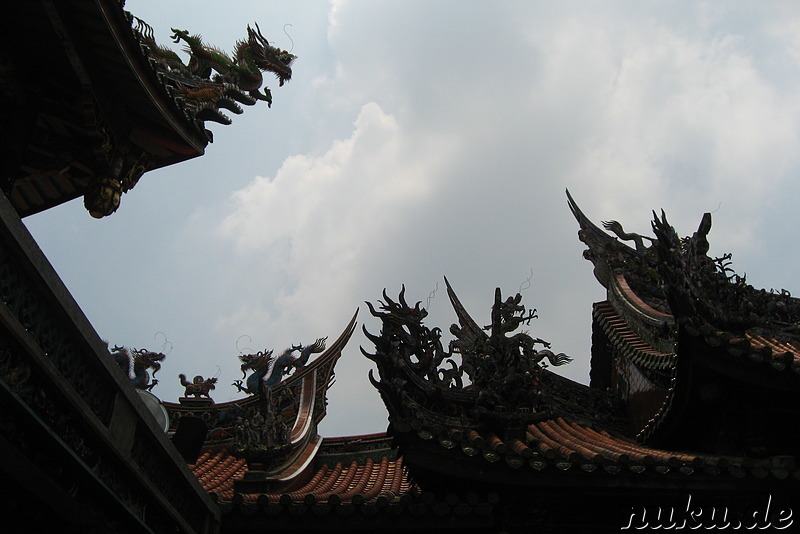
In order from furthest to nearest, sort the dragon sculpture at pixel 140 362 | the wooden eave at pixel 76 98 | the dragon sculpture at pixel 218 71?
the dragon sculpture at pixel 140 362
the dragon sculpture at pixel 218 71
the wooden eave at pixel 76 98

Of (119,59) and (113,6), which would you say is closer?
(113,6)

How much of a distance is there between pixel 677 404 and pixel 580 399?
292 cm

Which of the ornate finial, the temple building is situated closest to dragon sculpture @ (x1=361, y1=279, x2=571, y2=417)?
the temple building

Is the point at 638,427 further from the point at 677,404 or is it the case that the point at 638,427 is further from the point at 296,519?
the point at 296,519

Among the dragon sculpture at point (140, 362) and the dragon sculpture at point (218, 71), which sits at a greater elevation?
the dragon sculpture at point (218, 71)

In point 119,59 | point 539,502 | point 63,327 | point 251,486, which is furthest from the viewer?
point 251,486

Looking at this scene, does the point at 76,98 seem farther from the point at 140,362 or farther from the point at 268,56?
the point at 140,362

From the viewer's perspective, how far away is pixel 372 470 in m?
11.1

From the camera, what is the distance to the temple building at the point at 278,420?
4.21m

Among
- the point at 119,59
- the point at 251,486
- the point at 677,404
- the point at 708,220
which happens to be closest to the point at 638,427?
the point at 677,404

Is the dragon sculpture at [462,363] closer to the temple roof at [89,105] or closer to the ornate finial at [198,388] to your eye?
the temple roof at [89,105]

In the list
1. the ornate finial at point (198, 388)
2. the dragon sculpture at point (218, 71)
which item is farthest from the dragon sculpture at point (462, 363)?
the ornate finial at point (198, 388)

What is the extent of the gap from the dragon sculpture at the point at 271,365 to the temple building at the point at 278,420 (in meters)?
2.64

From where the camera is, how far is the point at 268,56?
30.0 ft
